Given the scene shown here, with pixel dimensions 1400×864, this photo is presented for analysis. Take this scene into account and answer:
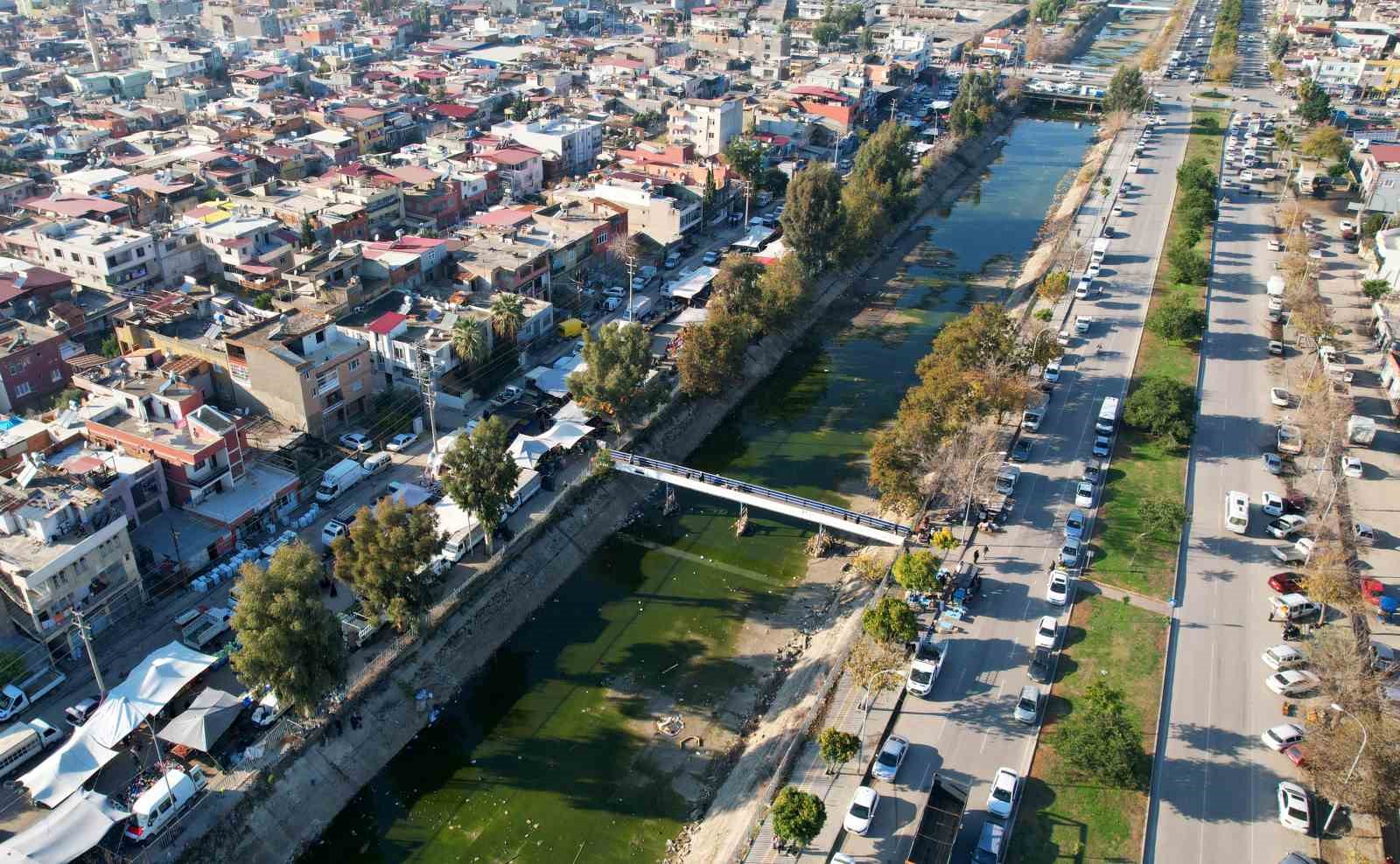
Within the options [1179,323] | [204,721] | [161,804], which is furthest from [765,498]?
[1179,323]

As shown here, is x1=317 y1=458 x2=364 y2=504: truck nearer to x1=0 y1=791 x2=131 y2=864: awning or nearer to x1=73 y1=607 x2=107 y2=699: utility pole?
x1=73 y1=607 x2=107 y2=699: utility pole

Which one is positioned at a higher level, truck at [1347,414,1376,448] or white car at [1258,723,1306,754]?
truck at [1347,414,1376,448]

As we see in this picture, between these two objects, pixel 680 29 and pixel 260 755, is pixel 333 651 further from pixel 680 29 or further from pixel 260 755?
pixel 680 29

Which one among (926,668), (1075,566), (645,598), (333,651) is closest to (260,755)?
(333,651)

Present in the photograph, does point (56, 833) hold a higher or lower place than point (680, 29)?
lower

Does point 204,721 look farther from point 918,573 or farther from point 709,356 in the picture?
point 709,356

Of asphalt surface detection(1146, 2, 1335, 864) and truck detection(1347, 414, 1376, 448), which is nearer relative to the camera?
asphalt surface detection(1146, 2, 1335, 864)

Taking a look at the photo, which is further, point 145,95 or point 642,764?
point 145,95

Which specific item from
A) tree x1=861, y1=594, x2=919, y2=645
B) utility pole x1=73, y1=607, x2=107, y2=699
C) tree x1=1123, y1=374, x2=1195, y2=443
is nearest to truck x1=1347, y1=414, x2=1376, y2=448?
tree x1=1123, y1=374, x2=1195, y2=443
